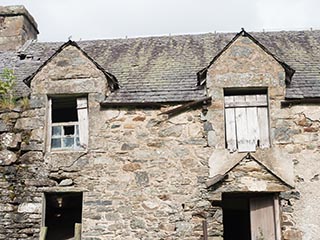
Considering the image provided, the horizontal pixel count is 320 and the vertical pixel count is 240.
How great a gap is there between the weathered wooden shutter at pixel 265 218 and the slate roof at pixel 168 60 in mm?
2209

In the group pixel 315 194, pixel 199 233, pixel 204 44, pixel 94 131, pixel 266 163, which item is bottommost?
pixel 199 233

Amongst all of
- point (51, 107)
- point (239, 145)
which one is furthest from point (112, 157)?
point (239, 145)

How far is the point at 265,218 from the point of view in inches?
370

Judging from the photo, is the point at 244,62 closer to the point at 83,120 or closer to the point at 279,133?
the point at 279,133

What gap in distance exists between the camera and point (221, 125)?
9.73 meters

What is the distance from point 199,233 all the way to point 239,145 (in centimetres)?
195

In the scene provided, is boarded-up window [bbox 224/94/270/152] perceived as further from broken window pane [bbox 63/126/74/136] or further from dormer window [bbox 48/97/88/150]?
broken window pane [bbox 63/126/74/136]

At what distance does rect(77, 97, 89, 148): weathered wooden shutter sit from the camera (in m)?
9.97

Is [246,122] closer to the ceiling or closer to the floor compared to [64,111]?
closer to the floor

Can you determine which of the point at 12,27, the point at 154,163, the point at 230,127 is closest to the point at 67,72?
the point at 154,163

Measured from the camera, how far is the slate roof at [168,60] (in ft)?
33.7

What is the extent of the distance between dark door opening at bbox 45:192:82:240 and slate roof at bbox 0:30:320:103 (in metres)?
2.30

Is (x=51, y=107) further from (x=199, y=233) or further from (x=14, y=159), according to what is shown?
(x=199, y=233)

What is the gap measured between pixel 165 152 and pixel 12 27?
6762mm
